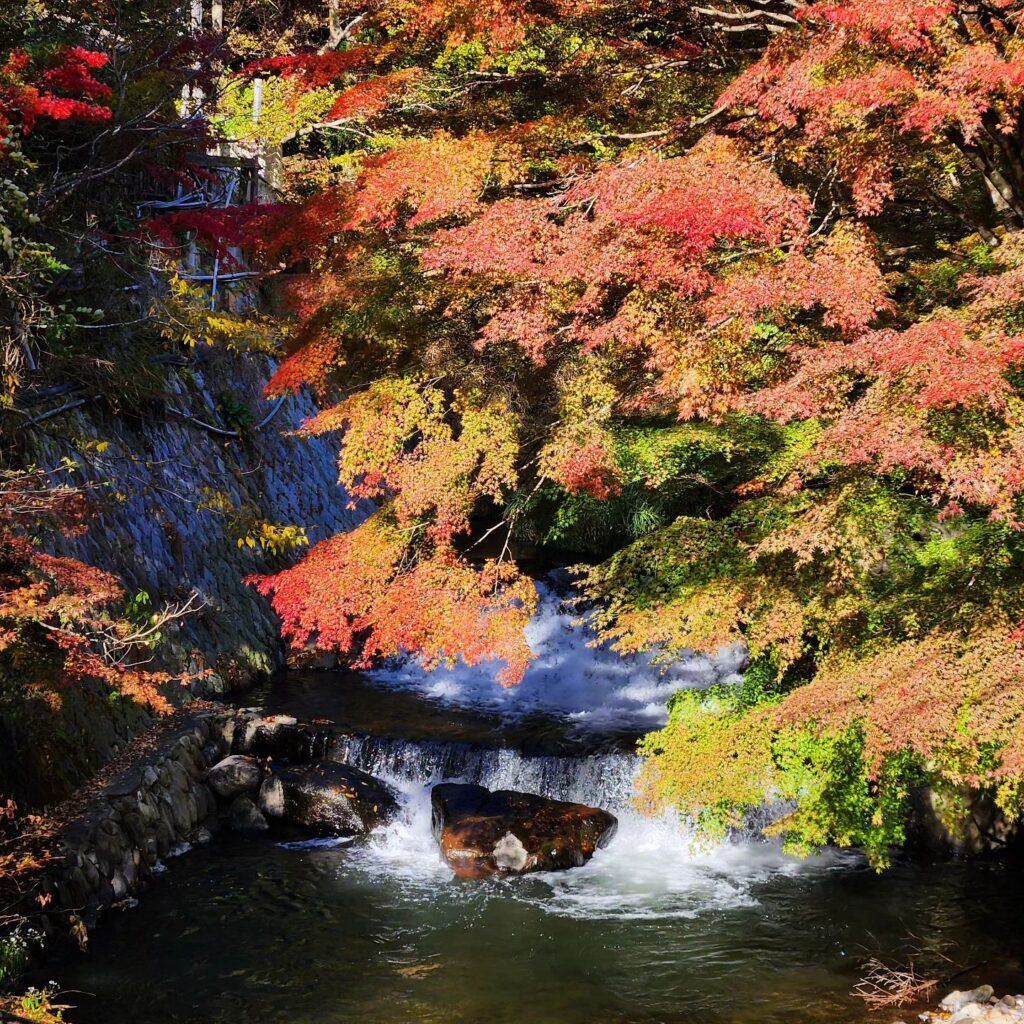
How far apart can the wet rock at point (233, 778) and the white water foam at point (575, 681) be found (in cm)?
377

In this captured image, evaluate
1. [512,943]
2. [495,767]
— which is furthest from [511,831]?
[495,767]

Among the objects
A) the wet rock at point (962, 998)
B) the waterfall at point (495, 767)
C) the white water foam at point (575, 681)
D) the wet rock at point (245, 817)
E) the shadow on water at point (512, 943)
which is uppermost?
the white water foam at point (575, 681)

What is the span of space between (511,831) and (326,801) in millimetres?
2280

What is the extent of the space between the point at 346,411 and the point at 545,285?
259 cm

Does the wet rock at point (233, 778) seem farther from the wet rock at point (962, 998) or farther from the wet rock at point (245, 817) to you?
the wet rock at point (962, 998)

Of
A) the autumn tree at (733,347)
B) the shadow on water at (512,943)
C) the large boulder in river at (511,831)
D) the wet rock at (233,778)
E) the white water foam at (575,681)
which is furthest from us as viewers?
the white water foam at (575,681)

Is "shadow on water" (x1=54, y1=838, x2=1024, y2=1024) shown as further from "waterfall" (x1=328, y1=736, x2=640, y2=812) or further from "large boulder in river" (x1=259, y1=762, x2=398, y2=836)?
"waterfall" (x1=328, y1=736, x2=640, y2=812)

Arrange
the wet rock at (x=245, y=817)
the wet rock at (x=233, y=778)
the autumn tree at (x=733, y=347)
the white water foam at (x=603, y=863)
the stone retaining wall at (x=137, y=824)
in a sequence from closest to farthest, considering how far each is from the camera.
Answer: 1. the autumn tree at (x=733, y=347)
2. the stone retaining wall at (x=137, y=824)
3. the white water foam at (x=603, y=863)
4. the wet rock at (x=245, y=817)
5. the wet rock at (x=233, y=778)

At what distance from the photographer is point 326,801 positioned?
11.0 m

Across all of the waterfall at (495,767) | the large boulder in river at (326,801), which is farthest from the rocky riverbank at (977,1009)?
the large boulder in river at (326,801)

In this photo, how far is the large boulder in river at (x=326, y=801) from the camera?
35.7 ft

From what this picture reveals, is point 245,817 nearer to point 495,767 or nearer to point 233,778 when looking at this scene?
point 233,778

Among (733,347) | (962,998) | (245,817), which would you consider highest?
(733,347)

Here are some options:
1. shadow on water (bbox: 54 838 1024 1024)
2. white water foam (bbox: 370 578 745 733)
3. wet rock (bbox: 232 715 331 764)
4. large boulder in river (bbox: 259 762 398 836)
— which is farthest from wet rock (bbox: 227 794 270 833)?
white water foam (bbox: 370 578 745 733)
